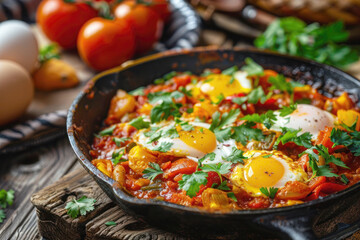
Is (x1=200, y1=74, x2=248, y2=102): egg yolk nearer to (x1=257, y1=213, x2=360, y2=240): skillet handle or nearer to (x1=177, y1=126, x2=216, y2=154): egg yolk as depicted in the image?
(x1=177, y1=126, x2=216, y2=154): egg yolk

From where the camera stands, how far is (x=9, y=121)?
3789mm

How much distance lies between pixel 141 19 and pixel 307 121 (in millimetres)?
2575

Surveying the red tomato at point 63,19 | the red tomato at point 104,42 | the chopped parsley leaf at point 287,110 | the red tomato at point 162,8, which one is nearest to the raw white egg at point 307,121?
the chopped parsley leaf at point 287,110

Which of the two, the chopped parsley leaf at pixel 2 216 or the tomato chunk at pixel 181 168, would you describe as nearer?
the tomato chunk at pixel 181 168

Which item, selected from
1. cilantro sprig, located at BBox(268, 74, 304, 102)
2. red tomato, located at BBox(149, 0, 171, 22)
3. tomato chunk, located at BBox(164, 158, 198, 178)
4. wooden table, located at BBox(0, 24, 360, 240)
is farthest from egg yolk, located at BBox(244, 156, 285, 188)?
red tomato, located at BBox(149, 0, 171, 22)

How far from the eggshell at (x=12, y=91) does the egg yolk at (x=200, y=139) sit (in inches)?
63.7

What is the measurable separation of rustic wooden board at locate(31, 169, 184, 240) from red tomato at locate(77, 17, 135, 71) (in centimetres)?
184

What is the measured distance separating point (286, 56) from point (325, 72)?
358 millimetres

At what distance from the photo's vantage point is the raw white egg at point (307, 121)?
9.71 feet

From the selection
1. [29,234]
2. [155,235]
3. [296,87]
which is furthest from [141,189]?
[296,87]

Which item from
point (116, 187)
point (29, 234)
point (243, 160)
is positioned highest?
point (116, 187)

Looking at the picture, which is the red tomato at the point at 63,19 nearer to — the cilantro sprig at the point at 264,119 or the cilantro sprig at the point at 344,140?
the cilantro sprig at the point at 264,119

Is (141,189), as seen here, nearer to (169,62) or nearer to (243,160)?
(243,160)

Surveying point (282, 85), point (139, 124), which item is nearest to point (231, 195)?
point (139, 124)
